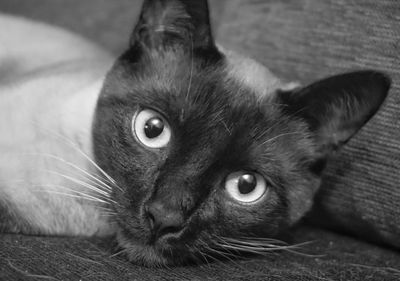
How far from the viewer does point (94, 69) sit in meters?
1.70

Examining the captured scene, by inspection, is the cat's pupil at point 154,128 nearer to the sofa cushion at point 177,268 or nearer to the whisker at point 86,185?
the whisker at point 86,185

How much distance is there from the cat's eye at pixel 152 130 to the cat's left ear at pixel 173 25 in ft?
0.81

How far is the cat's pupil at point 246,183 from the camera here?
4.17 ft

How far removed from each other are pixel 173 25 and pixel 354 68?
583 millimetres

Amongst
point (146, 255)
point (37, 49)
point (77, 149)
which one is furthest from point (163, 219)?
point (37, 49)

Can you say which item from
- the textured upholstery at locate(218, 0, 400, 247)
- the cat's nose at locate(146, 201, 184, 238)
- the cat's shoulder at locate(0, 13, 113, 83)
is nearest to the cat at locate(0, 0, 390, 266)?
the cat's nose at locate(146, 201, 184, 238)

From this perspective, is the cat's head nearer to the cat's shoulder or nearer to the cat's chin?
the cat's chin

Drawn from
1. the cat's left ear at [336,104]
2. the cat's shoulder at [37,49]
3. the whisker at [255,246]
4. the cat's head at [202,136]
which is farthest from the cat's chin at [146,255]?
the cat's shoulder at [37,49]

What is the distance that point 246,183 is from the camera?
1.28 m

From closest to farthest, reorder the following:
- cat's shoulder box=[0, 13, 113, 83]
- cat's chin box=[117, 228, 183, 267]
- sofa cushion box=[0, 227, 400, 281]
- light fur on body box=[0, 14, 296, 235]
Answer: sofa cushion box=[0, 227, 400, 281] < cat's chin box=[117, 228, 183, 267] < light fur on body box=[0, 14, 296, 235] < cat's shoulder box=[0, 13, 113, 83]

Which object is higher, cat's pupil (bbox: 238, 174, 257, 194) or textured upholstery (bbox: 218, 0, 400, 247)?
textured upholstery (bbox: 218, 0, 400, 247)

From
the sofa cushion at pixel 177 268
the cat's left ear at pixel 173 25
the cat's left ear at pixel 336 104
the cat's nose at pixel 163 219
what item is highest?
the cat's left ear at pixel 173 25

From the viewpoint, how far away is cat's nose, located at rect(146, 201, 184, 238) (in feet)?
3.62

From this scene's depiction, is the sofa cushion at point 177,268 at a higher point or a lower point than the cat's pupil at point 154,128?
lower
